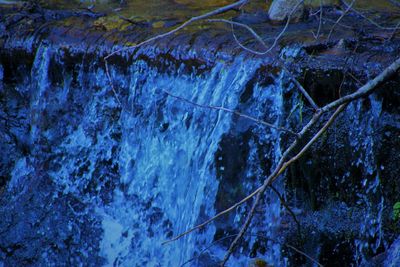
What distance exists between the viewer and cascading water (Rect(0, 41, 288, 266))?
4.36m

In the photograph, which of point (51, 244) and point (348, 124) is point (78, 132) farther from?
point (348, 124)

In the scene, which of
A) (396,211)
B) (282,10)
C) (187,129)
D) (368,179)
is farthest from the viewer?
(282,10)

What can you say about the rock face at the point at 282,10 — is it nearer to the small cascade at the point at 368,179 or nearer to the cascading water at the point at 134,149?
the cascading water at the point at 134,149

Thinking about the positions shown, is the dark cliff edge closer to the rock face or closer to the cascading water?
the cascading water

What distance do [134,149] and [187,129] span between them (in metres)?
0.64

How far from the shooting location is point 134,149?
505 centimetres

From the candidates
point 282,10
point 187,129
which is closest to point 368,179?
point 187,129

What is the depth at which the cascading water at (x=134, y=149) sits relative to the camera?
4355 mm

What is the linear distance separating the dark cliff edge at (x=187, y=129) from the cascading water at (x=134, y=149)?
0.01 metres

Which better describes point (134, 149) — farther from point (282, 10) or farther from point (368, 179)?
point (368, 179)

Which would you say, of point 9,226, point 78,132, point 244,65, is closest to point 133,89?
point 78,132

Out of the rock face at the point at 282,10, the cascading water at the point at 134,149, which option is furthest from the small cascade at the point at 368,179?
the rock face at the point at 282,10

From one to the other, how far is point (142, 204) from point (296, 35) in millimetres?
1847

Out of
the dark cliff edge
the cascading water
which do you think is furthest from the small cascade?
the cascading water
